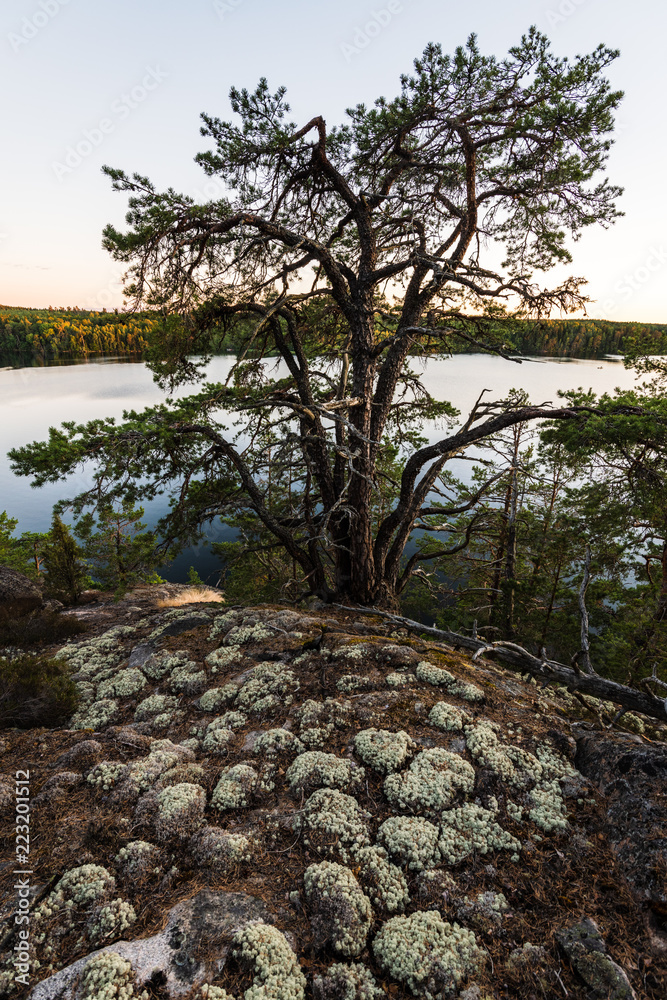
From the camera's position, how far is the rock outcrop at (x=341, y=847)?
7.85 feet

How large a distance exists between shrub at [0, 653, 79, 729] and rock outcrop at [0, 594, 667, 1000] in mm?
277

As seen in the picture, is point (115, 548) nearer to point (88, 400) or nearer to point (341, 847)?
point (341, 847)

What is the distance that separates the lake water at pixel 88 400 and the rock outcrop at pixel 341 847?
5101mm

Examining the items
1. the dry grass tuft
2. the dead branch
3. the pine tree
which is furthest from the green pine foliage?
the dead branch

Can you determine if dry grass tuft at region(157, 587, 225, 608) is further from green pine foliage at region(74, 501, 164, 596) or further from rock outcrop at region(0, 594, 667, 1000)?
rock outcrop at region(0, 594, 667, 1000)

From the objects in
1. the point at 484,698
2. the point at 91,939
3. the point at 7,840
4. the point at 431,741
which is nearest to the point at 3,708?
the point at 7,840

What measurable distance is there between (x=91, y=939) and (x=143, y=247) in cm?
762

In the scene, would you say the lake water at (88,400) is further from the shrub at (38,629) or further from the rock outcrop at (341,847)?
the rock outcrop at (341,847)

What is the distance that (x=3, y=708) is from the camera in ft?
15.3

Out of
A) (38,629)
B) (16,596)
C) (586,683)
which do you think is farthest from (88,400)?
(586,683)

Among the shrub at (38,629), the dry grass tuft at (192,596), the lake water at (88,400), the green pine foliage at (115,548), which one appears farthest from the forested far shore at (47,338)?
the shrub at (38,629)

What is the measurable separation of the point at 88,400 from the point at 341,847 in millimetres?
80489

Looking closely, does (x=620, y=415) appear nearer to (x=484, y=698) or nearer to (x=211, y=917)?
(x=484, y=698)

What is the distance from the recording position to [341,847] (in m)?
3.12
